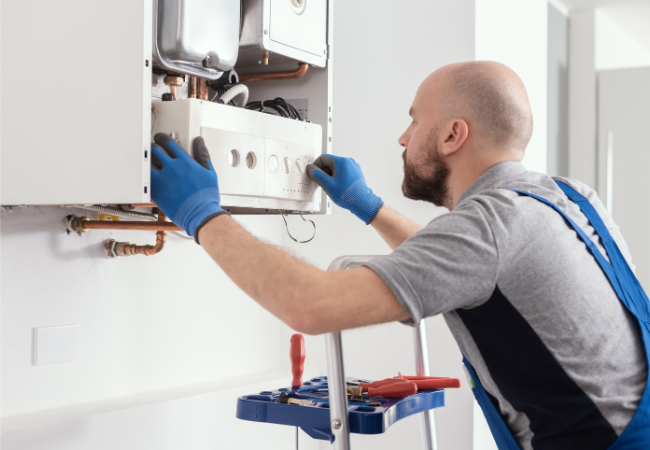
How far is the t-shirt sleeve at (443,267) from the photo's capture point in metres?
0.81

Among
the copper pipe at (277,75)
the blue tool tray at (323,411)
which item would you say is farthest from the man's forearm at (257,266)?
the copper pipe at (277,75)

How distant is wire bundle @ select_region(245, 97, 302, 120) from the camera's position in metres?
1.25

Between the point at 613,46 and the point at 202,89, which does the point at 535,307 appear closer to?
the point at 202,89

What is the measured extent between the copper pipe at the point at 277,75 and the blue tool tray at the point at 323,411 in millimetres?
625

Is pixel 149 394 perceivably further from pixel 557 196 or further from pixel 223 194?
pixel 557 196

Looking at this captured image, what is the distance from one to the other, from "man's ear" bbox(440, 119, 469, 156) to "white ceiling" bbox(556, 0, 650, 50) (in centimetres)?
204

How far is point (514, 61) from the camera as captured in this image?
188cm

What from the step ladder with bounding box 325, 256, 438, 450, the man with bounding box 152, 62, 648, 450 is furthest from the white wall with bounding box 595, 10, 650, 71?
the step ladder with bounding box 325, 256, 438, 450

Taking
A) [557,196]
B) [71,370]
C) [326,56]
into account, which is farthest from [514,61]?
[71,370]

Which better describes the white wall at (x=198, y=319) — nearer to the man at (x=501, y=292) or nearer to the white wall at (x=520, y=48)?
the white wall at (x=520, y=48)

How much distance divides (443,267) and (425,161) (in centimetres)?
37

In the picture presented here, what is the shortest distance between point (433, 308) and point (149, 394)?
35.3 inches

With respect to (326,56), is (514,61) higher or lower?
higher

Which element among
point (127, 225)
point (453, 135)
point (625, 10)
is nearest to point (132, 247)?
point (127, 225)
